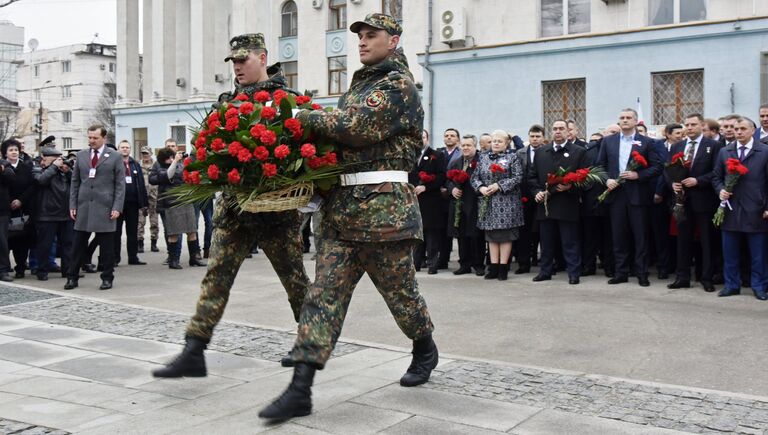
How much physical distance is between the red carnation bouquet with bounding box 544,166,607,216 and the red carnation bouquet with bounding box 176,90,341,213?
6.34 m

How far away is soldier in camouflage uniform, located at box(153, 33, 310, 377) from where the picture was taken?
228 inches

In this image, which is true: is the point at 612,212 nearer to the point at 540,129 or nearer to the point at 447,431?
the point at 540,129

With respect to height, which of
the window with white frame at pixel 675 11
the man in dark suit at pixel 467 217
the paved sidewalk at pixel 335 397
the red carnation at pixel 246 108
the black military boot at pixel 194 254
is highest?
the window with white frame at pixel 675 11

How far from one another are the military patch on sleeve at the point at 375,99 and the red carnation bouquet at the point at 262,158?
35 cm

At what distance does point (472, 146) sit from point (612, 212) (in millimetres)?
2206

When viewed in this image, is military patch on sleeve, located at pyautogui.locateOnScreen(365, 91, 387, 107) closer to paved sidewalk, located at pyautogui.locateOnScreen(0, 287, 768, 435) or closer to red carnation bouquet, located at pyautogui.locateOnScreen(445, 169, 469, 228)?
paved sidewalk, located at pyautogui.locateOnScreen(0, 287, 768, 435)

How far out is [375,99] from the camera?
5.05 metres

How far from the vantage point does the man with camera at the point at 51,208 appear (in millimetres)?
12281

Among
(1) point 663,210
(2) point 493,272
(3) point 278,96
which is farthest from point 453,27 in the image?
(3) point 278,96

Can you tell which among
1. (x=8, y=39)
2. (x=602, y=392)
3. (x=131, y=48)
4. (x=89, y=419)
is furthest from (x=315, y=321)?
(x=8, y=39)

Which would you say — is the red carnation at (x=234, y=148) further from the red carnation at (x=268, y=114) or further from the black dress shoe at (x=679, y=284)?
the black dress shoe at (x=679, y=284)

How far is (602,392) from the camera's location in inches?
219

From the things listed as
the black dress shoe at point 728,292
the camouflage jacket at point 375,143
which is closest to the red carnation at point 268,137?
the camouflage jacket at point 375,143

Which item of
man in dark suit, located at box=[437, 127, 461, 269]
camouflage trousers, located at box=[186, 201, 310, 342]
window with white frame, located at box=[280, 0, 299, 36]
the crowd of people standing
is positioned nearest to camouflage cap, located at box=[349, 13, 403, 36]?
camouflage trousers, located at box=[186, 201, 310, 342]
